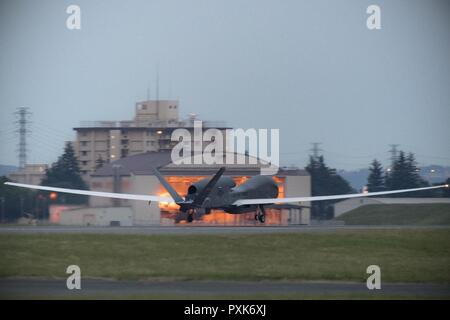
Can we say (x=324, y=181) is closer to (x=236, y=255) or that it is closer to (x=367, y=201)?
(x=367, y=201)

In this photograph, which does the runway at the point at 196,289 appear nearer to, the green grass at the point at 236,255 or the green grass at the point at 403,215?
the green grass at the point at 236,255

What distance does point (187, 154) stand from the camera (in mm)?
85562

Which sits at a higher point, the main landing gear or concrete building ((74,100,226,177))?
concrete building ((74,100,226,177))

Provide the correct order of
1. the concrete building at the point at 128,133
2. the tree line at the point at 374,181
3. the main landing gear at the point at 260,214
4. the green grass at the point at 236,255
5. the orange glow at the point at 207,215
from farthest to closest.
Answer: the concrete building at the point at 128,133, the tree line at the point at 374,181, the orange glow at the point at 207,215, the main landing gear at the point at 260,214, the green grass at the point at 236,255

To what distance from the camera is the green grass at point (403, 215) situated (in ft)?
230

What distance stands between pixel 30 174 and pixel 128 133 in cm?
1973

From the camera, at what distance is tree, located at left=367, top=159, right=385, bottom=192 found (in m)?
83.3

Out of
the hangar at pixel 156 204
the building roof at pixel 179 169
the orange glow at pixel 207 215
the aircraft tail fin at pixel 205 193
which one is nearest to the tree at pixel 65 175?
the building roof at pixel 179 169

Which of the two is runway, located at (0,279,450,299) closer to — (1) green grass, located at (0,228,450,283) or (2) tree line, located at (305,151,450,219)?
(1) green grass, located at (0,228,450,283)

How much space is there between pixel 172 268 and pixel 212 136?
171 ft

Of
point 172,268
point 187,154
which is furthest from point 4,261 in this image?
point 187,154

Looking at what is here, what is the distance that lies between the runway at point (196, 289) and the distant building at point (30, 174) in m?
52.0

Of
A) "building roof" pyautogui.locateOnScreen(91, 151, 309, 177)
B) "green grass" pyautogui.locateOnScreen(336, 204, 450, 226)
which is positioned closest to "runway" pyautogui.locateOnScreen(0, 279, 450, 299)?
"green grass" pyautogui.locateOnScreen(336, 204, 450, 226)

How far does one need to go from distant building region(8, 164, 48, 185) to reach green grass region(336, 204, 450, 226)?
103 ft
